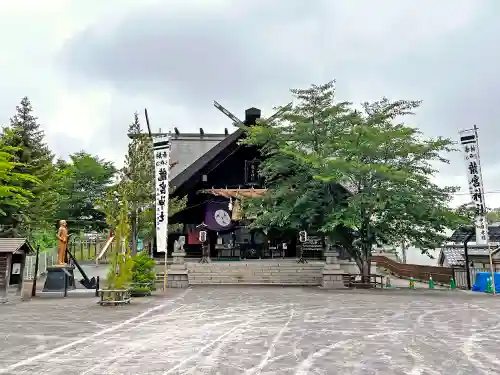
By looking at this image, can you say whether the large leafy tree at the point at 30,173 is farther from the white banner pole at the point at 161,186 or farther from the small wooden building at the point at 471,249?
the small wooden building at the point at 471,249

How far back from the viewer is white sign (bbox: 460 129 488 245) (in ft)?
52.5

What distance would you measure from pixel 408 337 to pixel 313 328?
6.25 feet

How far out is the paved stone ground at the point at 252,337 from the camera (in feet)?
18.9

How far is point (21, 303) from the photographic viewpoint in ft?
44.1

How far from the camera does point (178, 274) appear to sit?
18.6 metres

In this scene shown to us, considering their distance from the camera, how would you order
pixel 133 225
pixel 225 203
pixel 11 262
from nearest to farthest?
pixel 11 262, pixel 133 225, pixel 225 203

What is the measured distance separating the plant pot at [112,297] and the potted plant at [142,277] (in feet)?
6.58

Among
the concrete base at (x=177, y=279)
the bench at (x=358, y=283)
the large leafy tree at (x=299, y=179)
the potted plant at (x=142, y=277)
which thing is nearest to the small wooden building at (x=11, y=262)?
the potted plant at (x=142, y=277)

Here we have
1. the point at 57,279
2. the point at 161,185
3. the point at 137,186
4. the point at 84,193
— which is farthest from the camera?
the point at 84,193

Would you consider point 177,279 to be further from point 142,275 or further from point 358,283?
point 358,283

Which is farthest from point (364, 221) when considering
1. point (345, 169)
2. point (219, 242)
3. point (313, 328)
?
point (219, 242)

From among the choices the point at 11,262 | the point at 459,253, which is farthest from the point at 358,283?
the point at 11,262

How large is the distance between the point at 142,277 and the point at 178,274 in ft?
11.7

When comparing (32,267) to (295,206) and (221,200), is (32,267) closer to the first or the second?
(221,200)
